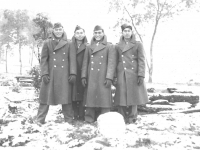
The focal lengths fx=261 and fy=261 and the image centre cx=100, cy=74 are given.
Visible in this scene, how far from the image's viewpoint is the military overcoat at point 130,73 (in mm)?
6043

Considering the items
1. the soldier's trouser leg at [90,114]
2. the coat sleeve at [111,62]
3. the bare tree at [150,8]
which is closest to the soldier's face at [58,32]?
the coat sleeve at [111,62]

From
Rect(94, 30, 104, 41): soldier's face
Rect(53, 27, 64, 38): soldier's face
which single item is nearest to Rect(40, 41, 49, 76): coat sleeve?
Rect(53, 27, 64, 38): soldier's face

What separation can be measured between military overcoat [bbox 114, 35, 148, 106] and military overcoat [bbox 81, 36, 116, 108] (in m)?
0.22

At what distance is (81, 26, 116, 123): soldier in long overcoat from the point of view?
5957 millimetres

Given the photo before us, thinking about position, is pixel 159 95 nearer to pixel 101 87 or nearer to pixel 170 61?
pixel 101 87

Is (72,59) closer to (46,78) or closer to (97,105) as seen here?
(46,78)

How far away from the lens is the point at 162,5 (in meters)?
21.0

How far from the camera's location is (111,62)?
601cm

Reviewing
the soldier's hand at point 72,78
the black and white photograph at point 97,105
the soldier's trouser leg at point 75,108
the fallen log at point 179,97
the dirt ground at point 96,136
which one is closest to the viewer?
the dirt ground at point 96,136

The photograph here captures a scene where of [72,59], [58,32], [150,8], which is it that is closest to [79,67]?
[72,59]

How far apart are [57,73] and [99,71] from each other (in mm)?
960

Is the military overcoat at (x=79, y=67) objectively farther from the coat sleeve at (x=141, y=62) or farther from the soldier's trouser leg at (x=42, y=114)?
the coat sleeve at (x=141, y=62)

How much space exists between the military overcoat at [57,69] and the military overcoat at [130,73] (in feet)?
3.61

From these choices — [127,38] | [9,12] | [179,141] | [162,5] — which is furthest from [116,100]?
[9,12]
